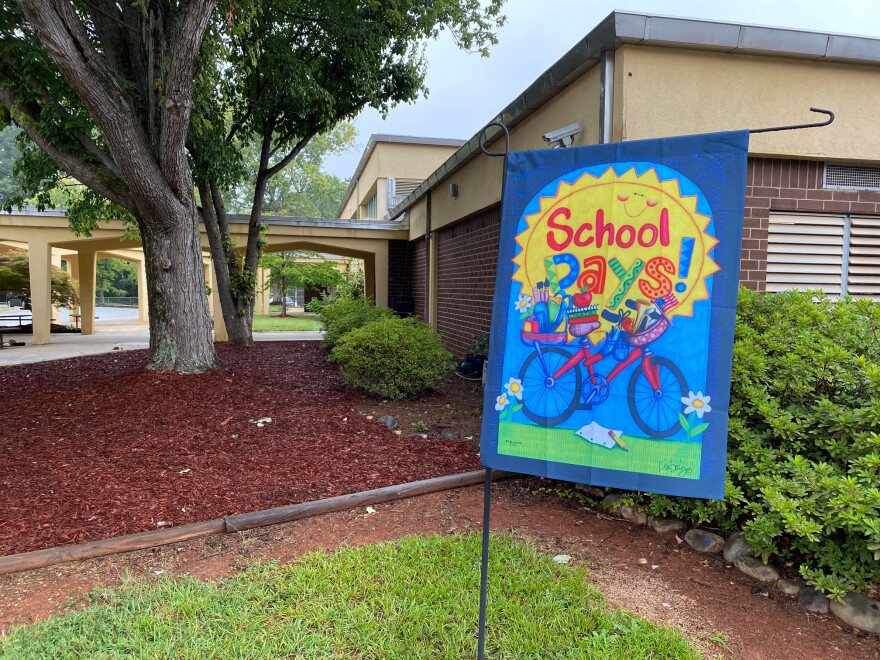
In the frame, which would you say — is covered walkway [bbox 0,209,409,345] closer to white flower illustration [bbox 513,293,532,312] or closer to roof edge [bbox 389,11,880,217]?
roof edge [bbox 389,11,880,217]

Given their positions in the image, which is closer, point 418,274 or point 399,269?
point 418,274

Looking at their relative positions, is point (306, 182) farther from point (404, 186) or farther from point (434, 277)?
point (434, 277)

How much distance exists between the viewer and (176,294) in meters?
6.87

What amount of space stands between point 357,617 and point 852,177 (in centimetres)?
600

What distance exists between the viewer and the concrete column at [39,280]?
12891mm

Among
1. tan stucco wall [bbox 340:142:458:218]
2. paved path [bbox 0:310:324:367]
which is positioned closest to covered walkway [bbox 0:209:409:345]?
paved path [bbox 0:310:324:367]

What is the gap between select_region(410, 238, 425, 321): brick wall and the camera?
13116 mm

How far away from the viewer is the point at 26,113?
6.41m

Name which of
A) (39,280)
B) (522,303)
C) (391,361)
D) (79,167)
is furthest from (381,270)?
(522,303)

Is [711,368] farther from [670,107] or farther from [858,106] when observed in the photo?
[858,106]

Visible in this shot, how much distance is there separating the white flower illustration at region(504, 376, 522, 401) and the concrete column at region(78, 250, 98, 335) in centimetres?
1786

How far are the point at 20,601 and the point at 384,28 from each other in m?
9.21

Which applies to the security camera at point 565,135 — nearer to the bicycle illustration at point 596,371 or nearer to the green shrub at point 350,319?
the bicycle illustration at point 596,371

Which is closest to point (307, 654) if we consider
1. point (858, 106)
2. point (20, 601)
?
point (20, 601)
